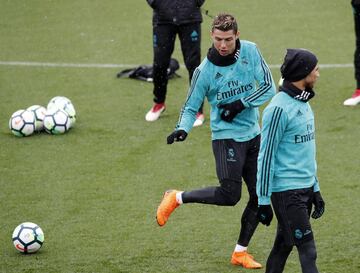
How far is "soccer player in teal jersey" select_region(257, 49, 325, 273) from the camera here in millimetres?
6602

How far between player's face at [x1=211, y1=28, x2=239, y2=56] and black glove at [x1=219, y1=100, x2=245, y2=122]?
45 cm

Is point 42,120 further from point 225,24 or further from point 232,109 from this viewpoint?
point 225,24

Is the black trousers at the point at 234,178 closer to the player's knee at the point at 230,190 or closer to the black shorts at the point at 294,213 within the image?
the player's knee at the point at 230,190

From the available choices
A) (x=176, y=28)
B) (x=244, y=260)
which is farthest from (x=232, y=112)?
(x=176, y=28)

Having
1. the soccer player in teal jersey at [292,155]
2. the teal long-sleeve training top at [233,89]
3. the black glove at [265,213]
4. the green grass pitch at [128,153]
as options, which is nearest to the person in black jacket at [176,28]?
the green grass pitch at [128,153]

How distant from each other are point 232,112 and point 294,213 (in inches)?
54.2

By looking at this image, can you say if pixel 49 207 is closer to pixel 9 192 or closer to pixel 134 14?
pixel 9 192

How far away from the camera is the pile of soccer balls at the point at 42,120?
38.8 feet

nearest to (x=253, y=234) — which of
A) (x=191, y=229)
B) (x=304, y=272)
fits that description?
(x=191, y=229)

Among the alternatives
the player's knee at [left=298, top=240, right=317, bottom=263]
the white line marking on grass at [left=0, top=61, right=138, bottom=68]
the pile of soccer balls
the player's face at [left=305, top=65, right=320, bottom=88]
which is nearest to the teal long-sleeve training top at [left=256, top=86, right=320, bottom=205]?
the player's face at [left=305, top=65, right=320, bottom=88]

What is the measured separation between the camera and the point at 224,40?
7.73 m

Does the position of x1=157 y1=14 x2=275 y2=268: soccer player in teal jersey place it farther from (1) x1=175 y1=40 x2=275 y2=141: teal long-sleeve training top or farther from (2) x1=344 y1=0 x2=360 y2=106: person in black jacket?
(2) x1=344 y1=0 x2=360 y2=106: person in black jacket

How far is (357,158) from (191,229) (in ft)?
9.09

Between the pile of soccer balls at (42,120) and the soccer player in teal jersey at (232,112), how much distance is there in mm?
4260
